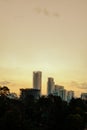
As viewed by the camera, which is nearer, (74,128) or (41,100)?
(74,128)

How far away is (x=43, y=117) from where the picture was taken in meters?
124

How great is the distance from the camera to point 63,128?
334 feet

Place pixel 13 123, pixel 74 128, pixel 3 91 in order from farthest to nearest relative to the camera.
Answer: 1. pixel 3 91
2. pixel 74 128
3. pixel 13 123

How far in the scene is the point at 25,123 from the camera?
86.1 metres

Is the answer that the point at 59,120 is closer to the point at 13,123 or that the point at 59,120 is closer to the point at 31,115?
the point at 31,115

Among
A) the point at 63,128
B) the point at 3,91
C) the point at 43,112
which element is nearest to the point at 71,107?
the point at 43,112

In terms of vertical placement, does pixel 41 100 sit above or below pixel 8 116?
above

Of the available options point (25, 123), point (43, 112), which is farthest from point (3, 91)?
point (25, 123)

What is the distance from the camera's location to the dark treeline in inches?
3275

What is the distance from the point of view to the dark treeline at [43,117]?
83.2 m

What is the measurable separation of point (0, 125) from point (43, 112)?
47.0 meters

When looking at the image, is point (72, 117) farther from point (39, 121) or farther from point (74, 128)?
point (39, 121)

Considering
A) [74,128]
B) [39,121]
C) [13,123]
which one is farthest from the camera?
[39,121]

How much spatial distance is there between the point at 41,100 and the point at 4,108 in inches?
1748
